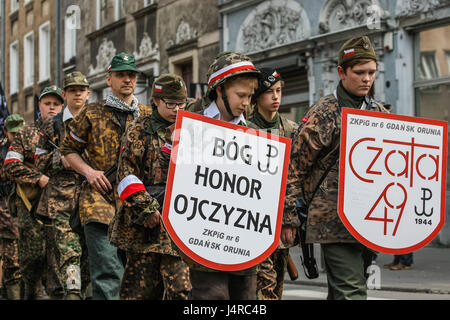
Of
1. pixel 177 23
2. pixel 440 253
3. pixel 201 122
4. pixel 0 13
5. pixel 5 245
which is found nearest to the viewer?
pixel 201 122

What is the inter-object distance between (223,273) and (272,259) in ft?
5.45

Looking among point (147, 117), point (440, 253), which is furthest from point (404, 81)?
point (147, 117)

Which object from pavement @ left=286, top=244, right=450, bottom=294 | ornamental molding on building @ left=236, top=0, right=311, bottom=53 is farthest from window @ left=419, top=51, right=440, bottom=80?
pavement @ left=286, top=244, right=450, bottom=294

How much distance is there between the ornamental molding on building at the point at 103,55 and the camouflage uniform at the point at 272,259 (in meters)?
14.7

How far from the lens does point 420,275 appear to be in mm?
10586

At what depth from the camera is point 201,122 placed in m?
4.21

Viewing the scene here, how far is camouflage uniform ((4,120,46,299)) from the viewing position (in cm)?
835

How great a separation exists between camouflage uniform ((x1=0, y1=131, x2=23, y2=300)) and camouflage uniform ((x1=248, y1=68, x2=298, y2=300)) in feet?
13.1

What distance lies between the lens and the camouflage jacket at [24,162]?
27.3 ft

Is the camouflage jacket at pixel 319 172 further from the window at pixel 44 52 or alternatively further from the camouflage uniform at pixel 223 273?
the window at pixel 44 52

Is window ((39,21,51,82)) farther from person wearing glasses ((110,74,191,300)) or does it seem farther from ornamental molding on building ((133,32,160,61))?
person wearing glasses ((110,74,191,300))

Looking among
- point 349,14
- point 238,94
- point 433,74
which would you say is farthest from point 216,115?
point 349,14

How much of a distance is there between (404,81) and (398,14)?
1.13m
